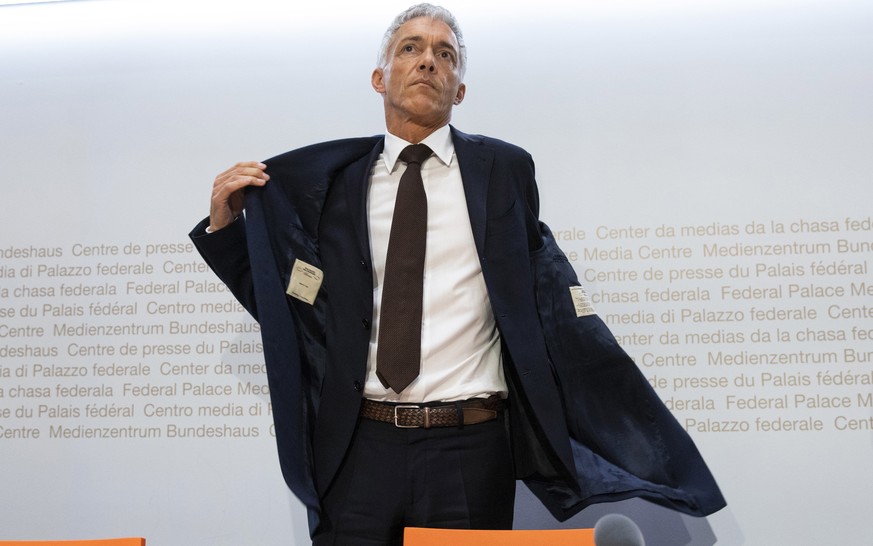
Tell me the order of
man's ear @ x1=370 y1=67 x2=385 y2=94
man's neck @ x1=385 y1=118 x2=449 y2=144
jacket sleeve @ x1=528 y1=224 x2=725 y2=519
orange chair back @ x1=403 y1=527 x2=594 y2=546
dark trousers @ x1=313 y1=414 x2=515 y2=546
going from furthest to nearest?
man's ear @ x1=370 y1=67 x2=385 y2=94 < man's neck @ x1=385 y1=118 x2=449 y2=144 < jacket sleeve @ x1=528 y1=224 x2=725 y2=519 < dark trousers @ x1=313 y1=414 x2=515 y2=546 < orange chair back @ x1=403 y1=527 x2=594 y2=546

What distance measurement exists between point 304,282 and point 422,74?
0.65 m

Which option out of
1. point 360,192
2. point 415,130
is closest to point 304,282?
point 360,192

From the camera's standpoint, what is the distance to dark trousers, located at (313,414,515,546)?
2.09 metres

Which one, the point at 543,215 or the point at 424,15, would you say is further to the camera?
the point at 543,215

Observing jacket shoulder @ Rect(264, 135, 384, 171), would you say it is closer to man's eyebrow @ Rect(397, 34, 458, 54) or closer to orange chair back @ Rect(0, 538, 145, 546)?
man's eyebrow @ Rect(397, 34, 458, 54)

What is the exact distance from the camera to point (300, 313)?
2.33m

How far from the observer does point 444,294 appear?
7.29 feet

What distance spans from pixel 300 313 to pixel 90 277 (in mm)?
1259

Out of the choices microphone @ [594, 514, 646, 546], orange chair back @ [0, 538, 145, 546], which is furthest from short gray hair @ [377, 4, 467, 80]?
microphone @ [594, 514, 646, 546]

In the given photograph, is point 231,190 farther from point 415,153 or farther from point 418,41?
point 418,41

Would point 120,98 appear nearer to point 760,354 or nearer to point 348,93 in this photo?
point 348,93

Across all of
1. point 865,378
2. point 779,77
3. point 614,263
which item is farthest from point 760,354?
point 779,77

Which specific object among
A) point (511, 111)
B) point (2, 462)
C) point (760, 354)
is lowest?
point (2, 462)

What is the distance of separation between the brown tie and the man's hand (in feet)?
1.25
